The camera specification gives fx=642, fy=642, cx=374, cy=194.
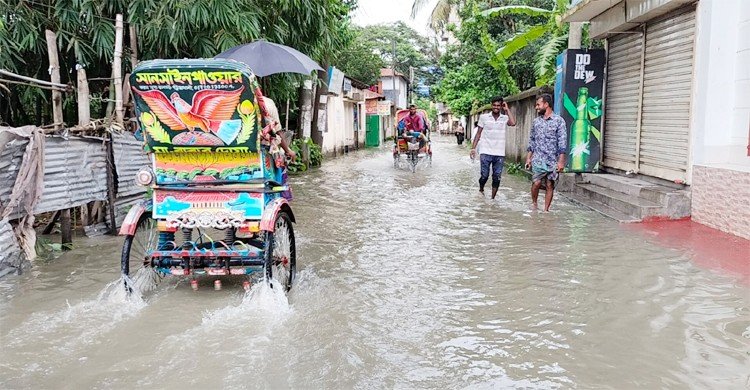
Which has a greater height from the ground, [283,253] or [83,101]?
[83,101]

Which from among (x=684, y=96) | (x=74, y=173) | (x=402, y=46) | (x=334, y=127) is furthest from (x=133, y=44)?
(x=402, y=46)

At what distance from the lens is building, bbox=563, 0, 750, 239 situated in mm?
7523

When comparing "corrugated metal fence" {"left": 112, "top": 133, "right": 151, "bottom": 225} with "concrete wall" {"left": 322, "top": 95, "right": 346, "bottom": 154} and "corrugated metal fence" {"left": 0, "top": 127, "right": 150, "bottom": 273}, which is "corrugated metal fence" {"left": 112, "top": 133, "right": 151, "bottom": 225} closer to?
"corrugated metal fence" {"left": 0, "top": 127, "right": 150, "bottom": 273}

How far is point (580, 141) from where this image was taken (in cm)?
1133

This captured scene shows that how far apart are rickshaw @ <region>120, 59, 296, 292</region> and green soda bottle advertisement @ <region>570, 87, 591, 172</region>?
24.4 feet

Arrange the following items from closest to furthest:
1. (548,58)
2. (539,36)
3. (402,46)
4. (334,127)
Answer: (539,36)
(548,58)
(334,127)
(402,46)

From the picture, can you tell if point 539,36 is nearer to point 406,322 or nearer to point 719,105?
point 719,105

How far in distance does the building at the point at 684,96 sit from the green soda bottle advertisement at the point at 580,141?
0.51 meters

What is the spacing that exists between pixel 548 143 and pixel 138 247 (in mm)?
5600

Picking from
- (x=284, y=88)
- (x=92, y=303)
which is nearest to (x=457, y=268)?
(x=92, y=303)

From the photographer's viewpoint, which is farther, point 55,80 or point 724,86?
point 724,86

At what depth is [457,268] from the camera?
240 inches

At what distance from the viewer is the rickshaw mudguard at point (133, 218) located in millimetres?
4758

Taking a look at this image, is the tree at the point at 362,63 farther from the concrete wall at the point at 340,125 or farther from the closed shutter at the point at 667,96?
the closed shutter at the point at 667,96
